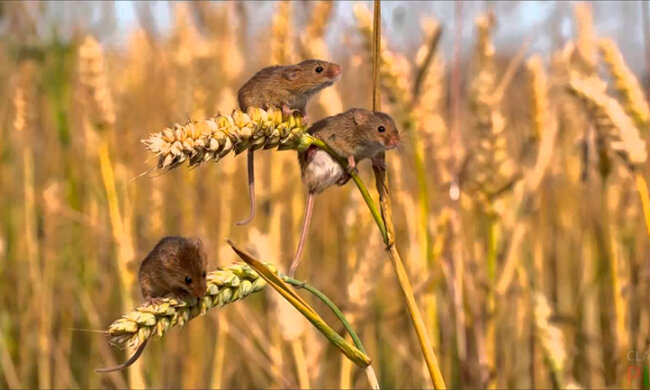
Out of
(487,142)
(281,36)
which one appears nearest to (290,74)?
(487,142)

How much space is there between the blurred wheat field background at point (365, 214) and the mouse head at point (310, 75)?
0.82ft

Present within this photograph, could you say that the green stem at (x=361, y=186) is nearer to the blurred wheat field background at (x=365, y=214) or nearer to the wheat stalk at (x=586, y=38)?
the blurred wheat field background at (x=365, y=214)

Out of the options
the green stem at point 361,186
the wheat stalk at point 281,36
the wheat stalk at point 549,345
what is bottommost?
the wheat stalk at point 549,345

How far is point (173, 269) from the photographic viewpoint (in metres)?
1.25

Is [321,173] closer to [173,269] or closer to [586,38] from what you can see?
[173,269]

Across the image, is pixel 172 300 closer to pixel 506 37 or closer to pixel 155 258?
pixel 155 258

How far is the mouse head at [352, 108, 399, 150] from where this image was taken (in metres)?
1.19

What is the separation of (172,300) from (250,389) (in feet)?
6.07

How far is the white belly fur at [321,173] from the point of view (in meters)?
1.15

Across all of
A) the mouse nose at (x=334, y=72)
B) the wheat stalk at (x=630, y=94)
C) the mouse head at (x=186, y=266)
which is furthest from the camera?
the wheat stalk at (x=630, y=94)

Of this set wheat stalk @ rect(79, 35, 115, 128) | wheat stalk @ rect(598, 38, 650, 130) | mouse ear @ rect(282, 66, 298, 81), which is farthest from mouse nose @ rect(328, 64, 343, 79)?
wheat stalk @ rect(79, 35, 115, 128)

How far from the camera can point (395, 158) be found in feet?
7.70

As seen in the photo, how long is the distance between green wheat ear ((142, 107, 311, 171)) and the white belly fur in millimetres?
167

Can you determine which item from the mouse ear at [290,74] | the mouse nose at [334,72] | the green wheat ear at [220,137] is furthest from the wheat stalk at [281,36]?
the green wheat ear at [220,137]
